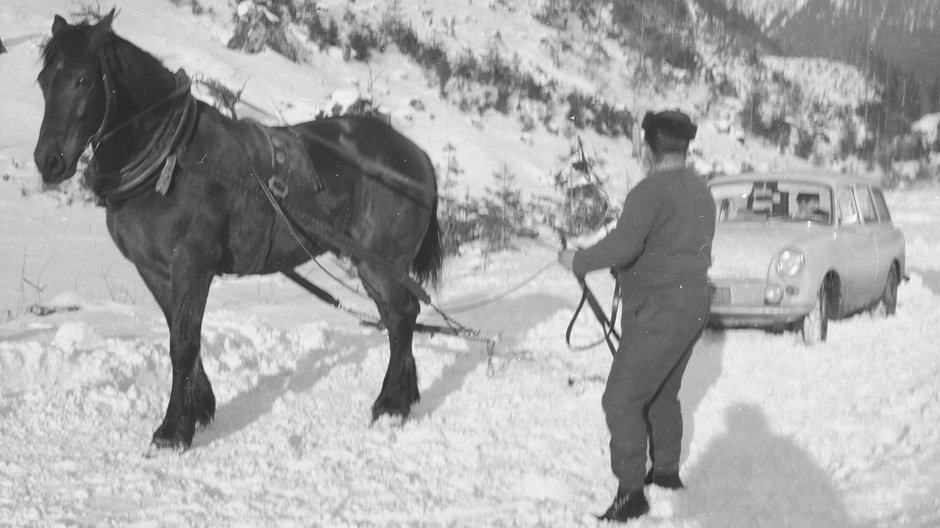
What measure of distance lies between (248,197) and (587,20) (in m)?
25.8

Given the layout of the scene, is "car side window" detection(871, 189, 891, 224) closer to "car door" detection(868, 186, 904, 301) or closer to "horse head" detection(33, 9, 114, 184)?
"car door" detection(868, 186, 904, 301)

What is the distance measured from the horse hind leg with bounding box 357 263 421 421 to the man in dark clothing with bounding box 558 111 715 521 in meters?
2.11

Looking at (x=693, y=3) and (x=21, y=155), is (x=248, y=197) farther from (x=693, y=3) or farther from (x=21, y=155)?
(x=693, y=3)

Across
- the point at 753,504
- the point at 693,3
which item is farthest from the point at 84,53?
the point at 693,3

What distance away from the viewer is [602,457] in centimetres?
514

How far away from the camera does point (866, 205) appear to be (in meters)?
9.51

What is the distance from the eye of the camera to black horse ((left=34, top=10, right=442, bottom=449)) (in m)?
4.73

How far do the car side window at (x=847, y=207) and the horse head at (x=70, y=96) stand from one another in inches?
262

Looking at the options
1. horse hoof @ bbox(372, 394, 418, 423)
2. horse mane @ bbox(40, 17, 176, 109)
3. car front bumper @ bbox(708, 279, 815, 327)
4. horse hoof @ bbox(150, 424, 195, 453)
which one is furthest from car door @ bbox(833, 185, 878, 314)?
horse mane @ bbox(40, 17, 176, 109)

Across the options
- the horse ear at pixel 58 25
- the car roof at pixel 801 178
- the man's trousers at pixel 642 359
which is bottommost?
the car roof at pixel 801 178

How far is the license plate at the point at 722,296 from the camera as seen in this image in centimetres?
815

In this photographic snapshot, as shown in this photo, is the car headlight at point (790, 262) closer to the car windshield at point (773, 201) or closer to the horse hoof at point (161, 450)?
the car windshield at point (773, 201)

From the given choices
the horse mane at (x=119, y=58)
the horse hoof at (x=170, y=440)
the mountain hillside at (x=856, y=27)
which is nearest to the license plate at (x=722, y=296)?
the horse hoof at (x=170, y=440)

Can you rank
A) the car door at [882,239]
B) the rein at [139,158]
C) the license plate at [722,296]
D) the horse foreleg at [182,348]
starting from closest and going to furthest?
the rein at [139,158]
the horse foreleg at [182,348]
the license plate at [722,296]
the car door at [882,239]
